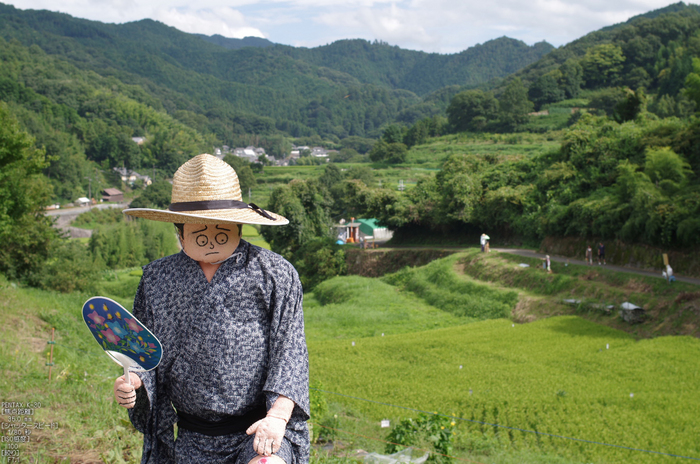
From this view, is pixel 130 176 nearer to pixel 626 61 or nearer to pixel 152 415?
pixel 626 61

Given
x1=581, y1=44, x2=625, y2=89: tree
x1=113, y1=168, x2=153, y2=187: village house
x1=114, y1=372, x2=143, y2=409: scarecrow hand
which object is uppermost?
x1=581, y1=44, x2=625, y2=89: tree

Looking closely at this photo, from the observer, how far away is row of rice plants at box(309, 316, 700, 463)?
7859mm

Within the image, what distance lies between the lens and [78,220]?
63750mm

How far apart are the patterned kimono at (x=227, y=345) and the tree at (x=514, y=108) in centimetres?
6985

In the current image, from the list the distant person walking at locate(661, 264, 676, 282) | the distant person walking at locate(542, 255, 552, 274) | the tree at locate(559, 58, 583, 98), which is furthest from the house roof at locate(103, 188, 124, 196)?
the distant person walking at locate(661, 264, 676, 282)

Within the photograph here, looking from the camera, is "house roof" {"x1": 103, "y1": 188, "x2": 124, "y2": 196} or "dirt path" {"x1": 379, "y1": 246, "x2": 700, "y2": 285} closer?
"dirt path" {"x1": 379, "y1": 246, "x2": 700, "y2": 285}

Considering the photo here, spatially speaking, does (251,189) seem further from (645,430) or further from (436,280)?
(645,430)

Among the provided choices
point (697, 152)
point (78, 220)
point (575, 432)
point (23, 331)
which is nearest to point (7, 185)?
point (23, 331)

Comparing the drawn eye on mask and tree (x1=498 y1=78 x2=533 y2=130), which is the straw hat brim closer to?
the drawn eye on mask

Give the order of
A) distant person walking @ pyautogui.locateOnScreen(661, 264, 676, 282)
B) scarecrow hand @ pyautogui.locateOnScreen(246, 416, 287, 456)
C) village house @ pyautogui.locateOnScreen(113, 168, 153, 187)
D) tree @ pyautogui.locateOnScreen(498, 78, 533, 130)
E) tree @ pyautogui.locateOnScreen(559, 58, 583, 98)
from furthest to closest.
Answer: village house @ pyautogui.locateOnScreen(113, 168, 153, 187)
tree @ pyautogui.locateOnScreen(559, 58, 583, 98)
tree @ pyautogui.locateOnScreen(498, 78, 533, 130)
distant person walking @ pyautogui.locateOnScreen(661, 264, 676, 282)
scarecrow hand @ pyautogui.locateOnScreen(246, 416, 287, 456)

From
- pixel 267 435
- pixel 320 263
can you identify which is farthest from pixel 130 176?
pixel 267 435

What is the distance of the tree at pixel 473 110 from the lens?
74.3m

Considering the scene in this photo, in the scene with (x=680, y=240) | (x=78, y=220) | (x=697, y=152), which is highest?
(x=697, y=152)

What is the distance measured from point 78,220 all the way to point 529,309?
6005cm
